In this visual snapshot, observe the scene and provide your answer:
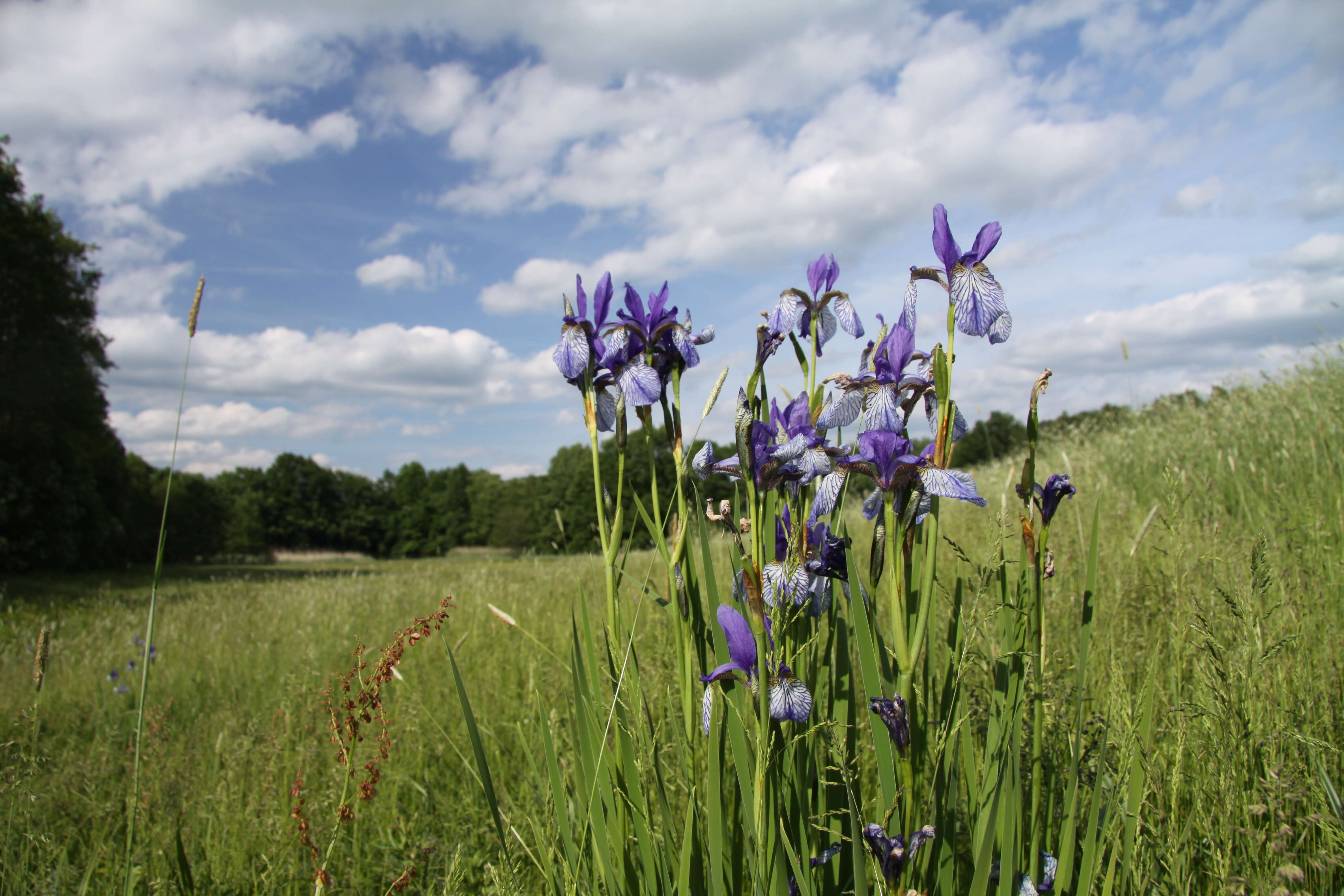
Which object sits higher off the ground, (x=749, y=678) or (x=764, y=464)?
(x=764, y=464)

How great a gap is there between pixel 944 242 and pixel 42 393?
78.9 feet

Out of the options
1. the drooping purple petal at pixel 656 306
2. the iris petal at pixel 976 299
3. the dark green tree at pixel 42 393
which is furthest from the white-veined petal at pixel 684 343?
the dark green tree at pixel 42 393

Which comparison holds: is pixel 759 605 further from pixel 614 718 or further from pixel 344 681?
pixel 344 681

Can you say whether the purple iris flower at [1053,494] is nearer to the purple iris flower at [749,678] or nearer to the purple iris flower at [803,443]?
the purple iris flower at [803,443]

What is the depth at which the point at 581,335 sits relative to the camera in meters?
1.61

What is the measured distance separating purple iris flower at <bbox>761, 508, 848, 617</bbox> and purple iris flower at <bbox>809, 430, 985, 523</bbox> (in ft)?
0.33

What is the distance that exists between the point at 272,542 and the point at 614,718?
2957 inches

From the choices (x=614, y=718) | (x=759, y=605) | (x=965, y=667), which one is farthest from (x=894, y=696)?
(x=614, y=718)

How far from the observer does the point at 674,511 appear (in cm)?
175

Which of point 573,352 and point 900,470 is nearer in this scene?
point 900,470

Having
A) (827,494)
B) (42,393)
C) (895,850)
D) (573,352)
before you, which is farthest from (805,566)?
(42,393)

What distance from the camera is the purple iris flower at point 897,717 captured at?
1175mm

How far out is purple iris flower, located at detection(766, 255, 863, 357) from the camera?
161 centimetres

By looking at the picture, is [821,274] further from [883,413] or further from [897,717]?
[897,717]
